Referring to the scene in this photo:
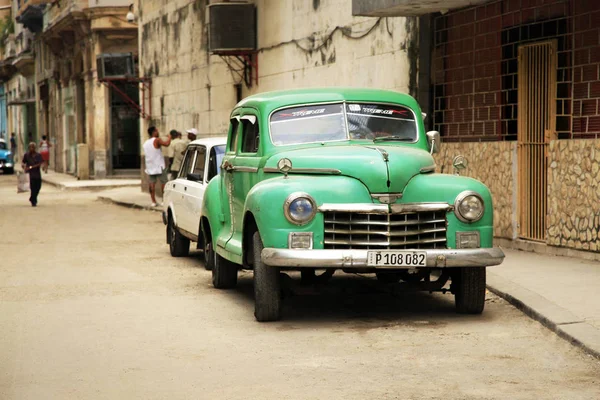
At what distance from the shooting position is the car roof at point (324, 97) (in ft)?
33.2

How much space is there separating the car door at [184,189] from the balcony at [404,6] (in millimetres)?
3312

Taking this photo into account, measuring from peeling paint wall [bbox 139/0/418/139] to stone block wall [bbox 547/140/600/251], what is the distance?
3.69 m

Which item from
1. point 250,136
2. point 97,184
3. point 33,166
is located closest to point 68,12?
point 97,184

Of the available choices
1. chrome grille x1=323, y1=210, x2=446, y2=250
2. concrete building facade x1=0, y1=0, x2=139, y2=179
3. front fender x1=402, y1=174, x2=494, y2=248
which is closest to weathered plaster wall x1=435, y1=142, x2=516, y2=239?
front fender x1=402, y1=174, x2=494, y2=248

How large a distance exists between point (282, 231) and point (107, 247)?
761 centimetres

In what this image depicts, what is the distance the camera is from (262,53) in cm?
2359

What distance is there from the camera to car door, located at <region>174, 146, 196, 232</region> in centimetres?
1390

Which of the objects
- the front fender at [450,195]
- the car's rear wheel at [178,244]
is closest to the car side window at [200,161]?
the car's rear wheel at [178,244]

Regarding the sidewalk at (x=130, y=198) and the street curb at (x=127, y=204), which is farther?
the sidewalk at (x=130, y=198)

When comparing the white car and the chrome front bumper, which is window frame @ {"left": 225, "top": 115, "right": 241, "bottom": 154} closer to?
the white car

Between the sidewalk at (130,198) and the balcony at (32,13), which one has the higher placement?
the balcony at (32,13)

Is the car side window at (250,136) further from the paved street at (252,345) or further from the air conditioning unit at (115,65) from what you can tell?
the air conditioning unit at (115,65)

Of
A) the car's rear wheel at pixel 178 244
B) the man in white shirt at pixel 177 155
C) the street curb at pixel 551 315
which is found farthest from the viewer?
the man in white shirt at pixel 177 155

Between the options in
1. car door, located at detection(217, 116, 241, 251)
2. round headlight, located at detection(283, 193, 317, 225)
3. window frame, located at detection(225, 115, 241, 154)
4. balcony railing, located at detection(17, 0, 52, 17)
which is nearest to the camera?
round headlight, located at detection(283, 193, 317, 225)
